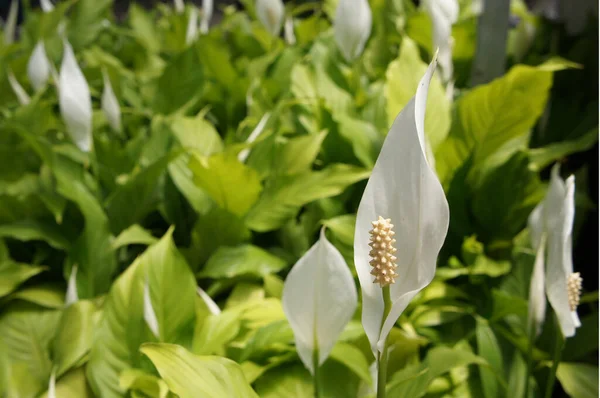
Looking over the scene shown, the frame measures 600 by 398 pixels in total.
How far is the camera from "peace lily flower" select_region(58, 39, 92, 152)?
813 millimetres

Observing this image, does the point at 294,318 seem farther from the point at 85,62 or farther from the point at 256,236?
the point at 85,62

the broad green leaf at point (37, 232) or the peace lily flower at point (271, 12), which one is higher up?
the peace lily flower at point (271, 12)

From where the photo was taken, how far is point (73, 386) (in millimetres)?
604

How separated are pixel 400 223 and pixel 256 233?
0.54m

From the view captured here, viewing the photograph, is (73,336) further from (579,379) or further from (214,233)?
(579,379)

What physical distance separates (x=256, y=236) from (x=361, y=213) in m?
0.52

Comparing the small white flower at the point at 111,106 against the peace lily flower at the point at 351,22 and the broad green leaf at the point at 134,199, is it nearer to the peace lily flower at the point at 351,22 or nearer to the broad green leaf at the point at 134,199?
the broad green leaf at the point at 134,199

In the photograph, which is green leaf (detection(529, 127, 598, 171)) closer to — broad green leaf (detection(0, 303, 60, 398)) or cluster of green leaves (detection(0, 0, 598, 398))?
cluster of green leaves (detection(0, 0, 598, 398))

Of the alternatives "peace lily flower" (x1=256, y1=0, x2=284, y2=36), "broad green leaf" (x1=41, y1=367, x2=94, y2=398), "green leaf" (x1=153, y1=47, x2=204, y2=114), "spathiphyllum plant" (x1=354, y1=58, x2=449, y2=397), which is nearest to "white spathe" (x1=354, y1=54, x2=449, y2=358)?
"spathiphyllum plant" (x1=354, y1=58, x2=449, y2=397)

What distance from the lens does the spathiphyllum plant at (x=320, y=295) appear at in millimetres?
447

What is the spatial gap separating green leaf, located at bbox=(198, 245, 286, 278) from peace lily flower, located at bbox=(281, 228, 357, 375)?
0.86 feet

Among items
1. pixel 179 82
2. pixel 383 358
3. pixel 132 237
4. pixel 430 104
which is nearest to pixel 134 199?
pixel 132 237

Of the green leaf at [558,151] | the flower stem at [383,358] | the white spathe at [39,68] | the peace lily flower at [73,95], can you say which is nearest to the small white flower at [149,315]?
the flower stem at [383,358]

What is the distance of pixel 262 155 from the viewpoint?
0.82 m
